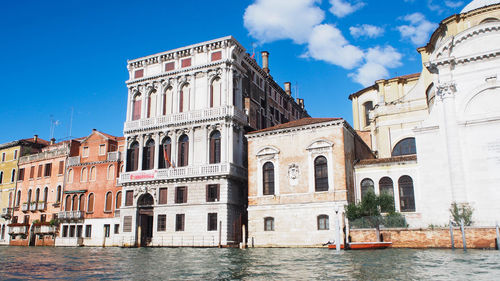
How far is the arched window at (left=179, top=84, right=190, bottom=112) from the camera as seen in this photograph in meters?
33.6

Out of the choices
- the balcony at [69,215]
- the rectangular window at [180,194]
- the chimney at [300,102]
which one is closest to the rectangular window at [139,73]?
the rectangular window at [180,194]

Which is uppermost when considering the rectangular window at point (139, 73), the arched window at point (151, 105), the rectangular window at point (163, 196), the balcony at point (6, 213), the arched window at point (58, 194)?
the rectangular window at point (139, 73)

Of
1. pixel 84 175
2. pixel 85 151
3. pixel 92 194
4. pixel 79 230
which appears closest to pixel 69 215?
pixel 79 230

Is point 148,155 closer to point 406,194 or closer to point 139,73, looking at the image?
point 139,73

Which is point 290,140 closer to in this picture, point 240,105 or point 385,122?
point 240,105

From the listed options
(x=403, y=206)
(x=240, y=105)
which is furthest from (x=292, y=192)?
(x=240, y=105)

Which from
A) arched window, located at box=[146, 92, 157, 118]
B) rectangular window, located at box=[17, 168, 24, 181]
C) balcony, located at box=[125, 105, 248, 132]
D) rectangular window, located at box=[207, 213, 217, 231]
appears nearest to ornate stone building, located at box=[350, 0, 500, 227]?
balcony, located at box=[125, 105, 248, 132]

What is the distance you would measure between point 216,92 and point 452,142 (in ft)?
54.0

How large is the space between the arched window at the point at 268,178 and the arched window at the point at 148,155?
9.86 metres

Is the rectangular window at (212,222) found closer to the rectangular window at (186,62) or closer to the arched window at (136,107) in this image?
the arched window at (136,107)

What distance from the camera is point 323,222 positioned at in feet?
85.6

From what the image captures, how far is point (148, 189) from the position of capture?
33031 mm

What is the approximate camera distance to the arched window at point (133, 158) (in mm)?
34562

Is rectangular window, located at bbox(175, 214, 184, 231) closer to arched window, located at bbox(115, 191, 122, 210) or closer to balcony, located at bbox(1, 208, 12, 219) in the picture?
arched window, located at bbox(115, 191, 122, 210)
